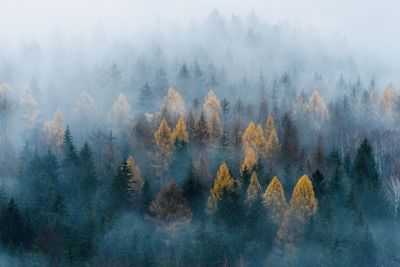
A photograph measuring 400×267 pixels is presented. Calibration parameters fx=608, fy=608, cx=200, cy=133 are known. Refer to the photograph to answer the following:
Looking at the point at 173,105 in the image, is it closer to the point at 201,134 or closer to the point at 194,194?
the point at 201,134

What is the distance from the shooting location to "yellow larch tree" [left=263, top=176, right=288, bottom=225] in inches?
2579

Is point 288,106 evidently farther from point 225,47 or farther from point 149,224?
point 149,224

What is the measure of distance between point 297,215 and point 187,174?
15357 millimetres

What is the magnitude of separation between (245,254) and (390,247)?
1639 centimetres

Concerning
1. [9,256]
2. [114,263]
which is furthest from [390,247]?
[9,256]

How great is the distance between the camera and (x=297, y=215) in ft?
209

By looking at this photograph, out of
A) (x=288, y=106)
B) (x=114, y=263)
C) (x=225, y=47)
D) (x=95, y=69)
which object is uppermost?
(x=225, y=47)

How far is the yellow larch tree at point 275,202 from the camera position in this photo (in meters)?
65.5

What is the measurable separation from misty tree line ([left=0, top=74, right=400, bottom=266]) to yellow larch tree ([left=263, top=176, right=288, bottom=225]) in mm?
120

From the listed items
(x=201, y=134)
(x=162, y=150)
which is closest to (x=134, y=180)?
(x=162, y=150)

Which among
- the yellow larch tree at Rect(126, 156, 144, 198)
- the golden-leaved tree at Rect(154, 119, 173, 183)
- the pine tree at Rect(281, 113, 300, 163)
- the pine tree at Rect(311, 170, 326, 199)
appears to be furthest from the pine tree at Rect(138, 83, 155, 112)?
the pine tree at Rect(311, 170, 326, 199)

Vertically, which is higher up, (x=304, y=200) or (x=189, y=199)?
(x=189, y=199)

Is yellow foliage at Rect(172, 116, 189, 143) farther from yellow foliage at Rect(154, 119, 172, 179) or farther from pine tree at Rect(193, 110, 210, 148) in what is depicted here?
pine tree at Rect(193, 110, 210, 148)

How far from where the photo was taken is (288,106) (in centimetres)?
11612
